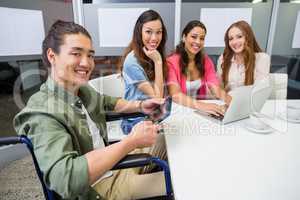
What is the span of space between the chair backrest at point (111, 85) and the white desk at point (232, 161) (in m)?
0.71

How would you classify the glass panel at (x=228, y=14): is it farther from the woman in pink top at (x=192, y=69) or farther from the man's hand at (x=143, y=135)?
the man's hand at (x=143, y=135)

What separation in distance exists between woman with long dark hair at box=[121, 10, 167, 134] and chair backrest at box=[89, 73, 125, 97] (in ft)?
0.50

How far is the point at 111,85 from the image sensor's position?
1.77 m

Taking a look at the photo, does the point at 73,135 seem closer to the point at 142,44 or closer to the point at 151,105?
the point at 151,105

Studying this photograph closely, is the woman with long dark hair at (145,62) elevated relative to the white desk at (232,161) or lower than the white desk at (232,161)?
elevated

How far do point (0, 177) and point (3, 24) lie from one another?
133 cm

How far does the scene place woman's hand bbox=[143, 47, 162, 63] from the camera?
1.67 meters

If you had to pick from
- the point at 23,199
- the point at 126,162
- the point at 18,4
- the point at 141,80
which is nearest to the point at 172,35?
the point at 141,80

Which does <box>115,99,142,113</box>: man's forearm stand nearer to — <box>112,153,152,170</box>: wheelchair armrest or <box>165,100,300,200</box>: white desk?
<box>165,100,300,200</box>: white desk

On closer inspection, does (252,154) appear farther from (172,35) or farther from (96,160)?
(172,35)

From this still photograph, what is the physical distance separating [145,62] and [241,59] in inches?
40.3

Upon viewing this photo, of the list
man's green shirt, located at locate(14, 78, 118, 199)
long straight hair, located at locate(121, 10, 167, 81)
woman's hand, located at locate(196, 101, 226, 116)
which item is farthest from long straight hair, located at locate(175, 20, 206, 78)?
man's green shirt, located at locate(14, 78, 118, 199)

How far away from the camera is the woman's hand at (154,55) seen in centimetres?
167

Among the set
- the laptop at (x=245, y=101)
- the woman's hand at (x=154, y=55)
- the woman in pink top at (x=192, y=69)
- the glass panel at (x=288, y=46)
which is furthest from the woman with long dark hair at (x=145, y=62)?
the glass panel at (x=288, y=46)
